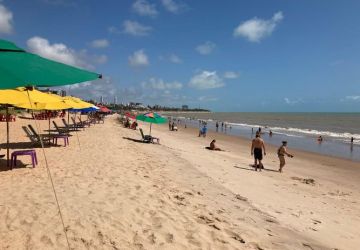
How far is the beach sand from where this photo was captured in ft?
16.0

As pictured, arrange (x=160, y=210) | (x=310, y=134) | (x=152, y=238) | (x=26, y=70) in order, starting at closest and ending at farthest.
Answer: (x=26, y=70), (x=152, y=238), (x=160, y=210), (x=310, y=134)

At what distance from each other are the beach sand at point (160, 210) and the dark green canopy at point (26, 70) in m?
2.24

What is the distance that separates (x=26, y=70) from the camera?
3.17 meters

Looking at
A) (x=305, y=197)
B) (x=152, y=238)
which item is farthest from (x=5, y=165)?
(x=305, y=197)

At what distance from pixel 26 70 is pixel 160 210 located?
372 centimetres

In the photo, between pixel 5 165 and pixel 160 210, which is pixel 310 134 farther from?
pixel 160 210

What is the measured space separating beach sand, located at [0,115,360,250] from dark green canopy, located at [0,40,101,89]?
2244 mm

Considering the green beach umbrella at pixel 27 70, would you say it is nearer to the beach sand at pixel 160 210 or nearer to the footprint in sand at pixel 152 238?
the beach sand at pixel 160 210

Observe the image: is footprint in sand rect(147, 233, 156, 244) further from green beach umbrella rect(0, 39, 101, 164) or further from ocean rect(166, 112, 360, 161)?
ocean rect(166, 112, 360, 161)

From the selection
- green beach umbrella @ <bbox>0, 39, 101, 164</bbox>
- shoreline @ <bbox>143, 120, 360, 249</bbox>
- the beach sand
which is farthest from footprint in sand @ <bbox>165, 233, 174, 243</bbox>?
green beach umbrella @ <bbox>0, 39, 101, 164</bbox>

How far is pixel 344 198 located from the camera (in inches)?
396

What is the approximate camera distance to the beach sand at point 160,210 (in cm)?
488

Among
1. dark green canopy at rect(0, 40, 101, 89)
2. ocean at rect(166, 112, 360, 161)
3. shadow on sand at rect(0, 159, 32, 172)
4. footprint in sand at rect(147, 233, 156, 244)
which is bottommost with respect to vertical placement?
ocean at rect(166, 112, 360, 161)

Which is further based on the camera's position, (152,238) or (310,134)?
(310,134)
